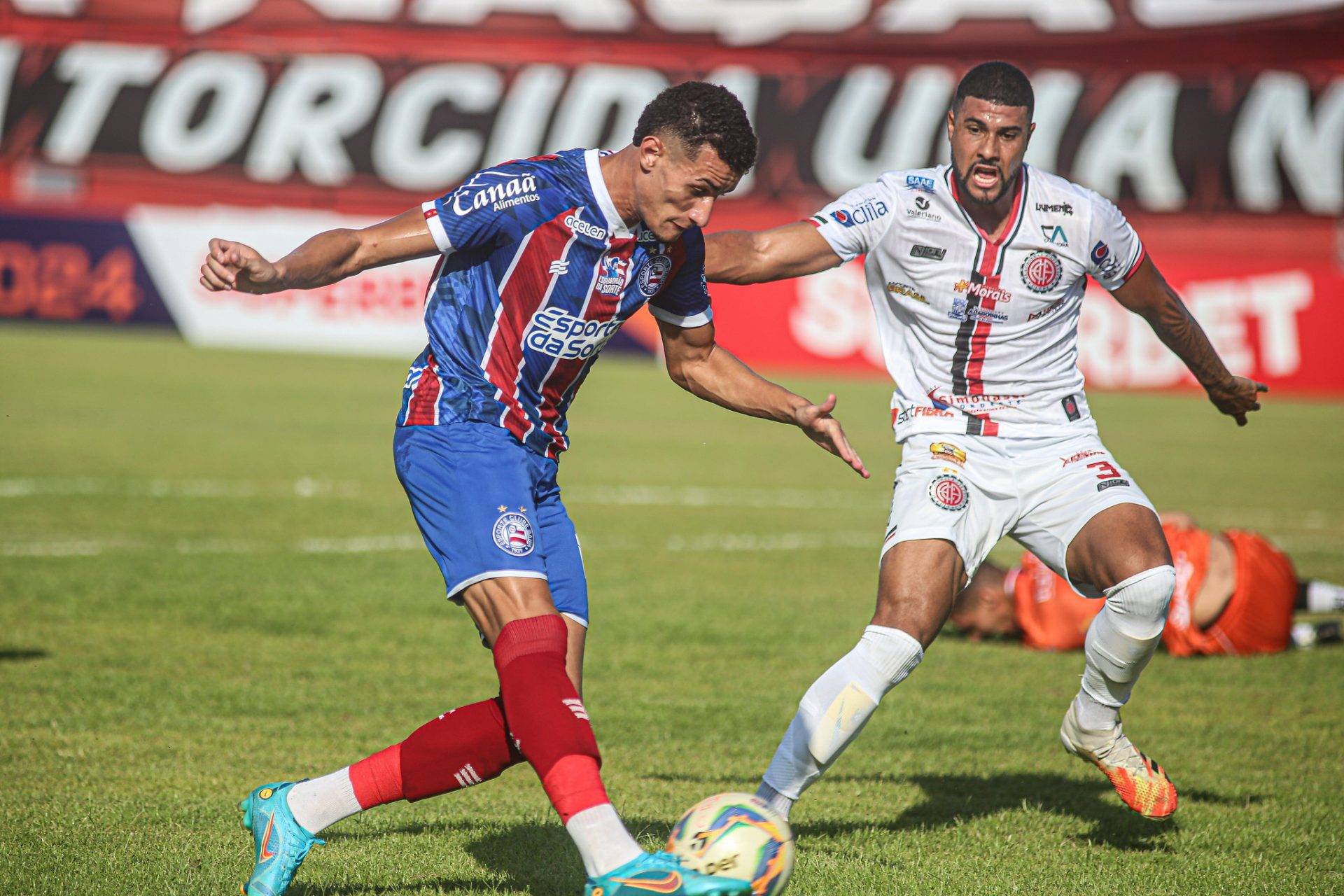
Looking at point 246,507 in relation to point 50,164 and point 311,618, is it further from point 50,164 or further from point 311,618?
point 50,164

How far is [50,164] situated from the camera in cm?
2939

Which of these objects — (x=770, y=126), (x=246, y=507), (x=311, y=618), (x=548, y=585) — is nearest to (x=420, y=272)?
(x=770, y=126)

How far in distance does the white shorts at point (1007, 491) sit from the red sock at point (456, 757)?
1.61m

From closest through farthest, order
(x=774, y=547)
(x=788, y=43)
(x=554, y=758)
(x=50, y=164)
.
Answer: (x=554, y=758), (x=774, y=547), (x=50, y=164), (x=788, y=43)

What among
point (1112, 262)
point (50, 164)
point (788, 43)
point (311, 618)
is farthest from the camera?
point (788, 43)

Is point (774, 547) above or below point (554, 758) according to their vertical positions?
below

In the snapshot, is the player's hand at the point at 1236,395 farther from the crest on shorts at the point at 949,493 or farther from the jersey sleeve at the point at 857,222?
the jersey sleeve at the point at 857,222

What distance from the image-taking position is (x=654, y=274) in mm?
4473

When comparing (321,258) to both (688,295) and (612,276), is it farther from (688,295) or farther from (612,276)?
(688,295)

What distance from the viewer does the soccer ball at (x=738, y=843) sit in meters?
3.63

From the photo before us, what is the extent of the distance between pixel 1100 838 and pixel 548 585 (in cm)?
244

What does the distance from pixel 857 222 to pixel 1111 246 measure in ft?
3.18

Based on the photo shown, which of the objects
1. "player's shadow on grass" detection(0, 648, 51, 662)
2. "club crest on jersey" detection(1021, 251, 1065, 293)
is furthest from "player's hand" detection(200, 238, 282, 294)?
"player's shadow on grass" detection(0, 648, 51, 662)

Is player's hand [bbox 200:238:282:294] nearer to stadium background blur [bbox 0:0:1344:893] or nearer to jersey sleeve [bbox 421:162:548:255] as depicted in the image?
jersey sleeve [bbox 421:162:548:255]
